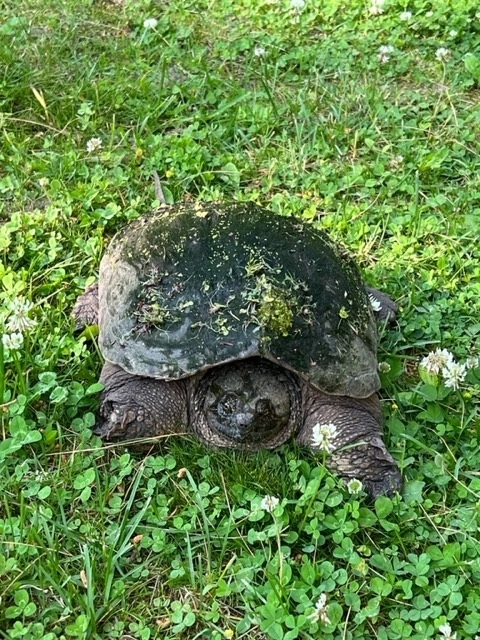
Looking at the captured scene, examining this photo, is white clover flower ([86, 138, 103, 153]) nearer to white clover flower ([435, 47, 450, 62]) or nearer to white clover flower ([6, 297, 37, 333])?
white clover flower ([6, 297, 37, 333])

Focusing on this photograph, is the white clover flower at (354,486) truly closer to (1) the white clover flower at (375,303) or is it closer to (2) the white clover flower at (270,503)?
(2) the white clover flower at (270,503)

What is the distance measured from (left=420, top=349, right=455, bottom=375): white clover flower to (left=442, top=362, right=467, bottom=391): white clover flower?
0.02m

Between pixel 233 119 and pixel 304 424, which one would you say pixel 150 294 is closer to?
pixel 304 424

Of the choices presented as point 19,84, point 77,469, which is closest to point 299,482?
point 77,469

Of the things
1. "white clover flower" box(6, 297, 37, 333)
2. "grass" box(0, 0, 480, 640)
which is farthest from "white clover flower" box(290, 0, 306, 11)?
"white clover flower" box(6, 297, 37, 333)

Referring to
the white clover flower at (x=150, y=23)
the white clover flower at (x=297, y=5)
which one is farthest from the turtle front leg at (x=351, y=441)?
the white clover flower at (x=297, y=5)

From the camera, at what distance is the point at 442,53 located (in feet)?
13.8

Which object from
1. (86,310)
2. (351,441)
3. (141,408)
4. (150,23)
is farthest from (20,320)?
(150,23)

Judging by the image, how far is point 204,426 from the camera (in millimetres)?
2424

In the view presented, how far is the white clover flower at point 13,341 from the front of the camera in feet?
7.95

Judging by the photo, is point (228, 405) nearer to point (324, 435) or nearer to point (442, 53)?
point (324, 435)

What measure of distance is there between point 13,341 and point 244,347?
728 millimetres

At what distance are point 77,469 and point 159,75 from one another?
2407mm

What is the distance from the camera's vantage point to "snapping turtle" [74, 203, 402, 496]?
90.9 inches
